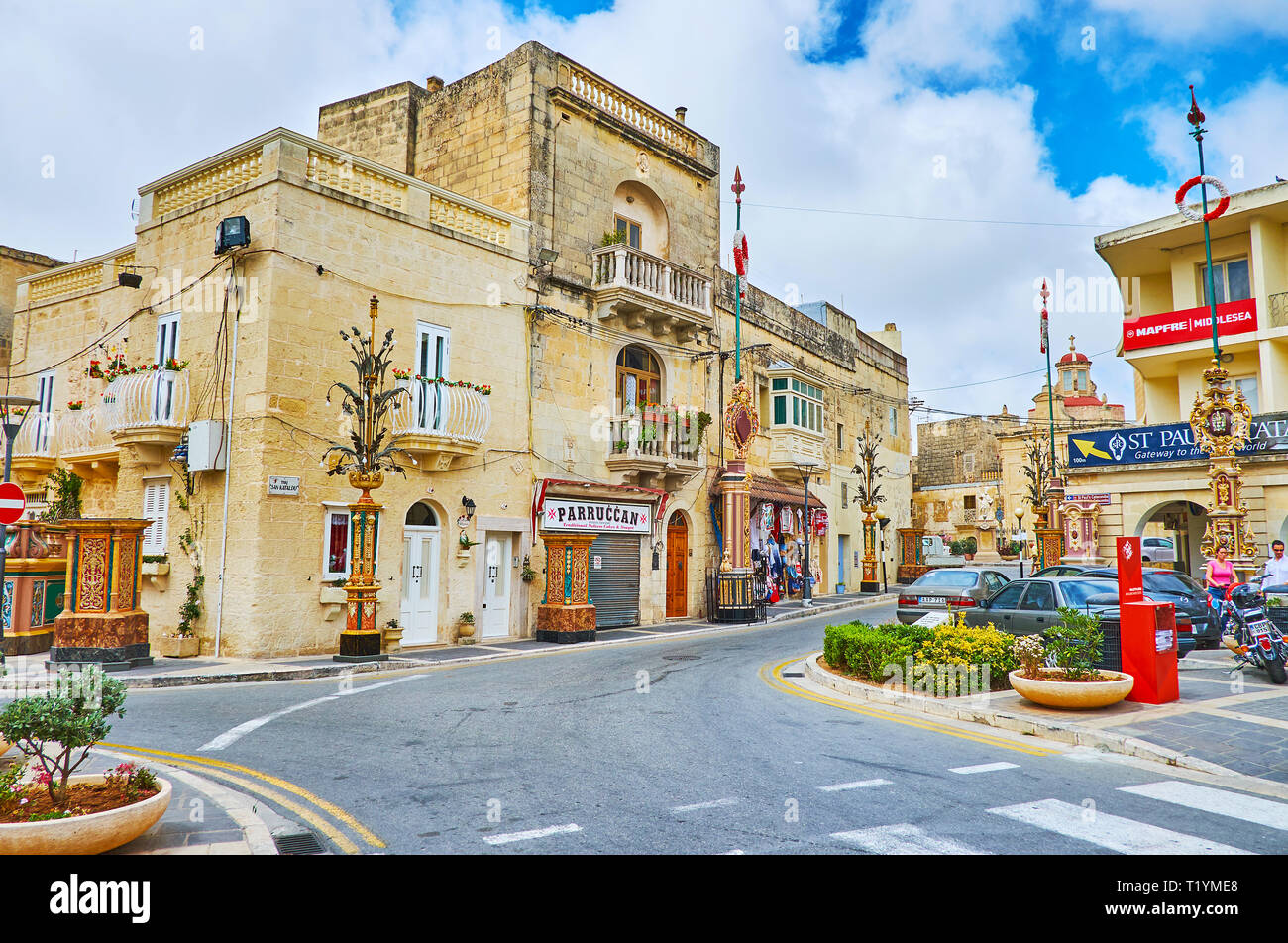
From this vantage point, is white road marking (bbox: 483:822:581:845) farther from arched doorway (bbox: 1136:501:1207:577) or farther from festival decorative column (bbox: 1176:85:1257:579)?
arched doorway (bbox: 1136:501:1207:577)

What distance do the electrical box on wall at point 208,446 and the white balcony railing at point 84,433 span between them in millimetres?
4701

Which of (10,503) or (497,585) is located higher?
(10,503)

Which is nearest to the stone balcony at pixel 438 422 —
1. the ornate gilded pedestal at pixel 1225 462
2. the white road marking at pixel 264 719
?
the white road marking at pixel 264 719

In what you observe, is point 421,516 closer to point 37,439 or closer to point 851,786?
point 37,439

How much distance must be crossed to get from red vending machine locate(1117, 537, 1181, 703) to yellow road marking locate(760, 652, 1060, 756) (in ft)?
7.56

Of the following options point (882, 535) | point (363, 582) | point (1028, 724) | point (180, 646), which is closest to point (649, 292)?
point (363, 582)

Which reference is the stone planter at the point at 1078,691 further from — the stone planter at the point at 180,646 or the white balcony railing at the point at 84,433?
the white balcony railing at the point at 84,433

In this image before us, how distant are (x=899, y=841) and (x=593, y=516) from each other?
660 inches

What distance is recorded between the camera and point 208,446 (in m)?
15.6

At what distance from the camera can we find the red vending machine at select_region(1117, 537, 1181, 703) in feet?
31.2

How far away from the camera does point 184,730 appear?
9.01 m

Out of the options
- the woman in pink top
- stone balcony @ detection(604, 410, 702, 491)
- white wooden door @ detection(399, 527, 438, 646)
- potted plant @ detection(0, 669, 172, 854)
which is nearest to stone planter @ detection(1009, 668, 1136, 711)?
the woman in pink top
